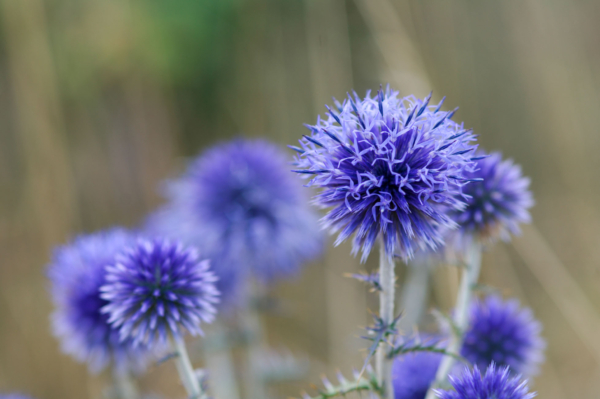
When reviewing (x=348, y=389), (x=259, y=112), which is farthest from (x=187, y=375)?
(x=259, y=112)

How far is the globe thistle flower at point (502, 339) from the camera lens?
1425mm

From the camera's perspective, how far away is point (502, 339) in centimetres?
144

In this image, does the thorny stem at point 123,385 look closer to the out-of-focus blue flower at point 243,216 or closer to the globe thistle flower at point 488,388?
the out-of-focus blue flower at point 243,216

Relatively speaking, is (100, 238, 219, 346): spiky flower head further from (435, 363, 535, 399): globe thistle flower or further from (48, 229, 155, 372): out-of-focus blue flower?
(435, 363, 535, 399): globe thistle flower

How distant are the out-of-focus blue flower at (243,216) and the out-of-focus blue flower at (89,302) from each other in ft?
1.64

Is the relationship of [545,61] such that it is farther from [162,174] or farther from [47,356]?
[47,356]

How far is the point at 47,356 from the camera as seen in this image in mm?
3098

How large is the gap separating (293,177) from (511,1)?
230 cm

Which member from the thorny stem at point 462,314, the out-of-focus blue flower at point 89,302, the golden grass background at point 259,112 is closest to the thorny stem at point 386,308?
the thorny stem at point 462,314

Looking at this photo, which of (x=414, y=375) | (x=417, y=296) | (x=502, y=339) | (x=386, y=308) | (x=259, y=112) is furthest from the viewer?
(x=259, y=112)

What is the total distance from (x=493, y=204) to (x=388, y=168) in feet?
1.59

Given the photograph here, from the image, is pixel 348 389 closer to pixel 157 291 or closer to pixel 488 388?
pixel 488 388

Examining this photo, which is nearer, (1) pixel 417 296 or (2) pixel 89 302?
(2) pixel 89 302

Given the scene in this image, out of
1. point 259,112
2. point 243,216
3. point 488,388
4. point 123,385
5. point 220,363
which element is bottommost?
A: point 488,388
